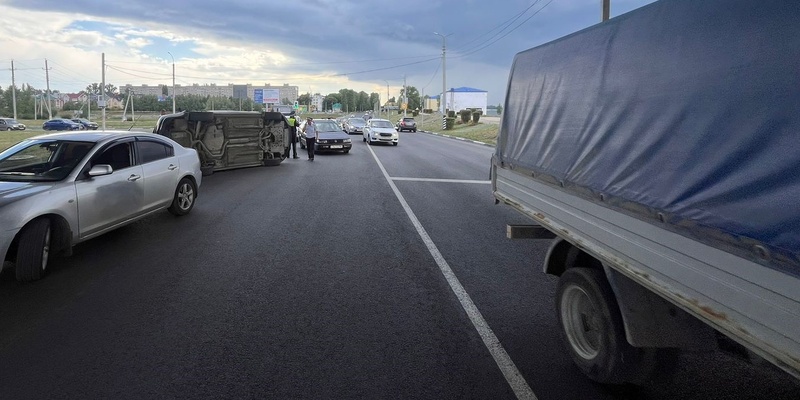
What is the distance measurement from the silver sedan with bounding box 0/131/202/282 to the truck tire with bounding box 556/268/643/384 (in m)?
5.21

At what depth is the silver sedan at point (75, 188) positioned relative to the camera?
18.1ft

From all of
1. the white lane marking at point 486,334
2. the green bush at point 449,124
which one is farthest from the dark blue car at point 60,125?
the white lane marking at point 486,334

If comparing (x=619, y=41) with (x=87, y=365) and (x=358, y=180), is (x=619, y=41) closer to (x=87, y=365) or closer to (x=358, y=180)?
(x=87, y=365)

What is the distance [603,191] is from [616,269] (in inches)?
22.6

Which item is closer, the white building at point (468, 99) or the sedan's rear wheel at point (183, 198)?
the sedan's rear wheel at point (183, 198)

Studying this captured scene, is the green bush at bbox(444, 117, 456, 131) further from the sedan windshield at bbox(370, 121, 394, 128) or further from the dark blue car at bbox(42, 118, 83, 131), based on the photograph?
the dark blue car at bbox(42, 118, 83, 131)

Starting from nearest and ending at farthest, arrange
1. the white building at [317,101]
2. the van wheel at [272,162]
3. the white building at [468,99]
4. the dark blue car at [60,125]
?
the van wheel at [272,162] → the dark blue car at [60,125] → the white building at [468,99] → the white building at [317,101]

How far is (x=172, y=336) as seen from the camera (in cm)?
434

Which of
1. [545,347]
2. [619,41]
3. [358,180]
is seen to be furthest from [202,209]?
[619,41]

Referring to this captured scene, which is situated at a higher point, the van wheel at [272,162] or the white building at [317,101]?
the white building at [317,101]

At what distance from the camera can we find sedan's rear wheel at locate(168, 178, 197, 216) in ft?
29.9

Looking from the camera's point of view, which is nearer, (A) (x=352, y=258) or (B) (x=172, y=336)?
(B) (x=172, y=336)

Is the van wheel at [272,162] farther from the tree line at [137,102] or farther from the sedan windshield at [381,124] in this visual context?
the tree line at [137,102]

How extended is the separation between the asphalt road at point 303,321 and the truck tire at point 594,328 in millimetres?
156
